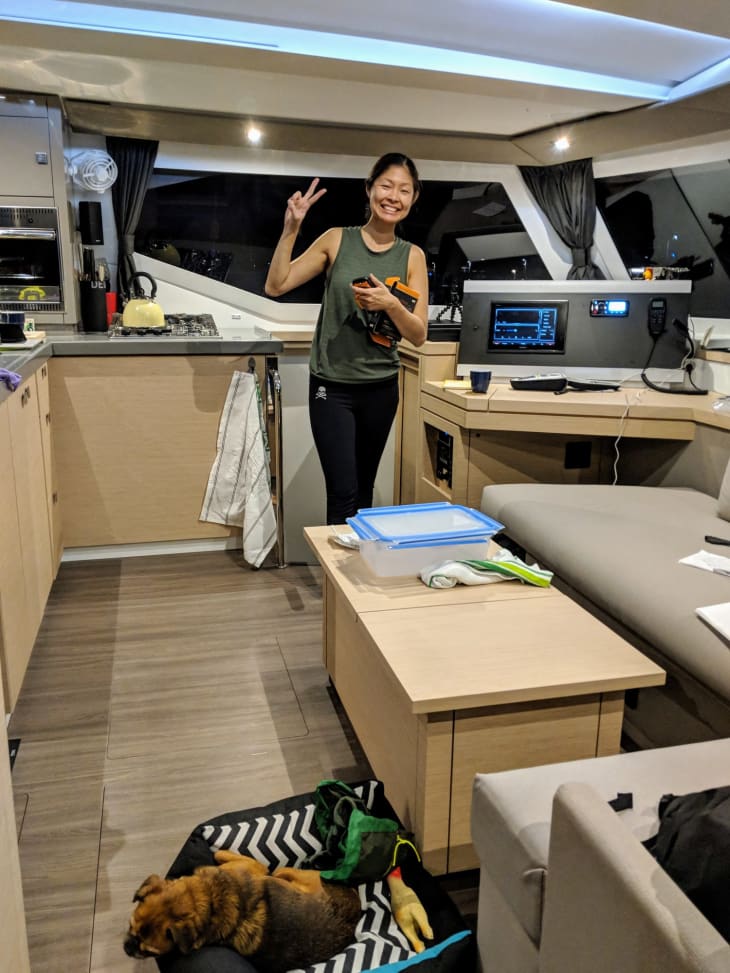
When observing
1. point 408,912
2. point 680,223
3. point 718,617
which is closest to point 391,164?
point 718,617

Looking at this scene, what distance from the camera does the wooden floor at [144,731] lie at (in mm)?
1643

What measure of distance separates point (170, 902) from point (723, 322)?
3.59m

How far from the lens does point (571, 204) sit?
15.6 ft

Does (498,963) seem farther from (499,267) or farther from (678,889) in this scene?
(499,267)

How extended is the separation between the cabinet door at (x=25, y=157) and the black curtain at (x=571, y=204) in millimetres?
2734

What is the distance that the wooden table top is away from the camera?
1473 millimetres

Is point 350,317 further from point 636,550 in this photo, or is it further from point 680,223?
point 680,223

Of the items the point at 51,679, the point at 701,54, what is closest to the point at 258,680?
the point at 51,679

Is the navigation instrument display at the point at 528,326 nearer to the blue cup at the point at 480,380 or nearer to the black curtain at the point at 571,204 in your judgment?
the blue cup at the point at 480,380

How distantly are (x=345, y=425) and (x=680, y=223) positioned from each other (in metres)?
2.71

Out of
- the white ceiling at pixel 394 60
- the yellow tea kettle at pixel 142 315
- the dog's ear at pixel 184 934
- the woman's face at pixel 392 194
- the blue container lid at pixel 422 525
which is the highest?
the white ceiling at pixel 394 60

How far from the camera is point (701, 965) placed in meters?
0.73

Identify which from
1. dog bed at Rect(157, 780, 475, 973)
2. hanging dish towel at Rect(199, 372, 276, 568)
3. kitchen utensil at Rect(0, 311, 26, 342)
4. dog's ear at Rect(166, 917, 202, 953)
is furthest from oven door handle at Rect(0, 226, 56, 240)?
dog's ear at Rect(166, 917, 202, 953)

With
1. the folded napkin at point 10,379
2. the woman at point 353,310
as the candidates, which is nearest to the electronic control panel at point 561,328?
the woman at point 353,310
